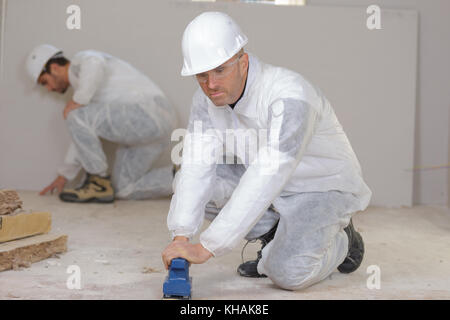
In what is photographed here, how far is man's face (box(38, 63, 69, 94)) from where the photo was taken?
11.8 ft

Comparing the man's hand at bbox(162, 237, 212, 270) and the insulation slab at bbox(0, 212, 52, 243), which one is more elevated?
the man's hand at bbox(162, 237, 212, 270)

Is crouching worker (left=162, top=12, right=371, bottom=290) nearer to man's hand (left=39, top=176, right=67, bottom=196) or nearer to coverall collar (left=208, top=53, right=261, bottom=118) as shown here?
coverall collar (left=208, top=53, right=261, bottom=118)

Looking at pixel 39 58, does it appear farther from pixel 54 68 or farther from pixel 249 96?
pixel 249 96

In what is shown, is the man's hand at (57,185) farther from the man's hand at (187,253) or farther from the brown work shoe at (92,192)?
the man's hand at (187,253)

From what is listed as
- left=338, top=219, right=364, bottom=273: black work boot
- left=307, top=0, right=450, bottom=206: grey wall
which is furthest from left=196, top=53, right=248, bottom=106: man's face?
left=307, top=0, right=450, bottom=206: grey wall

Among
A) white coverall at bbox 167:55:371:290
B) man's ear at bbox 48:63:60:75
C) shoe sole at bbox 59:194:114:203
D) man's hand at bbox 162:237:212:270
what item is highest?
man's ear at bbox 48:63:60:75

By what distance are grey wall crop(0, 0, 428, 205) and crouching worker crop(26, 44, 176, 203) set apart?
0.66 feet

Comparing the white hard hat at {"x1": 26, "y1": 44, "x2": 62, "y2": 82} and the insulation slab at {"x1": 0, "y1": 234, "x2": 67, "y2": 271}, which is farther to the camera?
the white hard hat at {"x1": 26, "y1": 44, "x2": 62, "y2": 82}

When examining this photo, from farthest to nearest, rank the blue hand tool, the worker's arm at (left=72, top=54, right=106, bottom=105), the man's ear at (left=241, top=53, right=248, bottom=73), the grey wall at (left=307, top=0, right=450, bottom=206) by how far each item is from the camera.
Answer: the grey wall at (left=307, top=0, right=450, bottom=206), the worker's arm at (left=72, top=54, right=106, bottom=105), the man's ear at (left=241, top=53, right=248, bottom=73), the blue hand tool

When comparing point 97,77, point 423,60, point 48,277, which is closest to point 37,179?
point 97,77

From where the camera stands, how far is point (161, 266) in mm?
2152

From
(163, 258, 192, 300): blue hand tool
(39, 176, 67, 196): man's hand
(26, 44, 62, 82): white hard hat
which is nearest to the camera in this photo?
(163, 258, 192, 300): blue hand tool

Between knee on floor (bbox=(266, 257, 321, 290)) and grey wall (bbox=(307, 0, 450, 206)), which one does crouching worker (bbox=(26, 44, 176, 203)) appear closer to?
grey wall (bbox=(307, 0, 450, 206))

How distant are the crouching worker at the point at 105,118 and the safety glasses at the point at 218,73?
191cm
